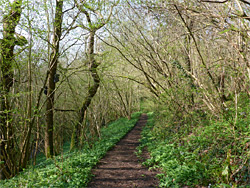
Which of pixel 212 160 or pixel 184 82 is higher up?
pixel 184 82

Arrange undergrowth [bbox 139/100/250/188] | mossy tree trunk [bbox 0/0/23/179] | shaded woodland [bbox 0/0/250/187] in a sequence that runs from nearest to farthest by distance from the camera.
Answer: undergrowth [bbox 139/100/250/188], shaded woodland [bbox 0/0/250/187], mossy tree trunk [bbox 0/0/23/179]

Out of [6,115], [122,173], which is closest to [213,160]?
[122,173]

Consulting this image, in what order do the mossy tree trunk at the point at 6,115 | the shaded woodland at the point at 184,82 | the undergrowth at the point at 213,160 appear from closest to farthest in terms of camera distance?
1. the undergrowth at the point at 213,160
2. the shaded woodland at the point at 184,82
3. the mossy tree trunk at the point at 6,115

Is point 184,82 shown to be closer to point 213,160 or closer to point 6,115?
point 213,160

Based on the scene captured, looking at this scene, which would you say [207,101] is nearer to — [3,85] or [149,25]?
[149,25]

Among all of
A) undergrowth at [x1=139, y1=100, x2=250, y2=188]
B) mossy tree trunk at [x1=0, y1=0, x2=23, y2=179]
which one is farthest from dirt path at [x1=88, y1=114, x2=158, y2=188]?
mossy tree trunk at [x1=0, y1=0, x2=23, y2=179]

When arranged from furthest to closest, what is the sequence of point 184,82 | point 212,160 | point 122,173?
point 184,82, point 122,173, point 212,160

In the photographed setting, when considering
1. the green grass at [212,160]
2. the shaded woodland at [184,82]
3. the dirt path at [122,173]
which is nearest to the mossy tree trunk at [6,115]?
the shaded woodland at [184,82]

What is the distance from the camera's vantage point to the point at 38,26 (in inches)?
256

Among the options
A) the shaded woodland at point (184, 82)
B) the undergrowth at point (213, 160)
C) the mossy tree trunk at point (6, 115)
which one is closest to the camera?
the undergrowth at point (213, 160)

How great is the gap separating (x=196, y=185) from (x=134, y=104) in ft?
70.6

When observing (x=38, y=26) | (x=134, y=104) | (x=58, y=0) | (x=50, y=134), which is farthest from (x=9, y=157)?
(x=134, y=104)

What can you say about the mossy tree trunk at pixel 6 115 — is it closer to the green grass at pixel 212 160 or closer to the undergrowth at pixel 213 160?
the undergrowth at pixel 213 160

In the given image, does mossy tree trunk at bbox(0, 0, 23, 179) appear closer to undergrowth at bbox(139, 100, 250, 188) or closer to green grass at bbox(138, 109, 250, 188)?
undergrowth at bbox(139, 100, 250, 188)
